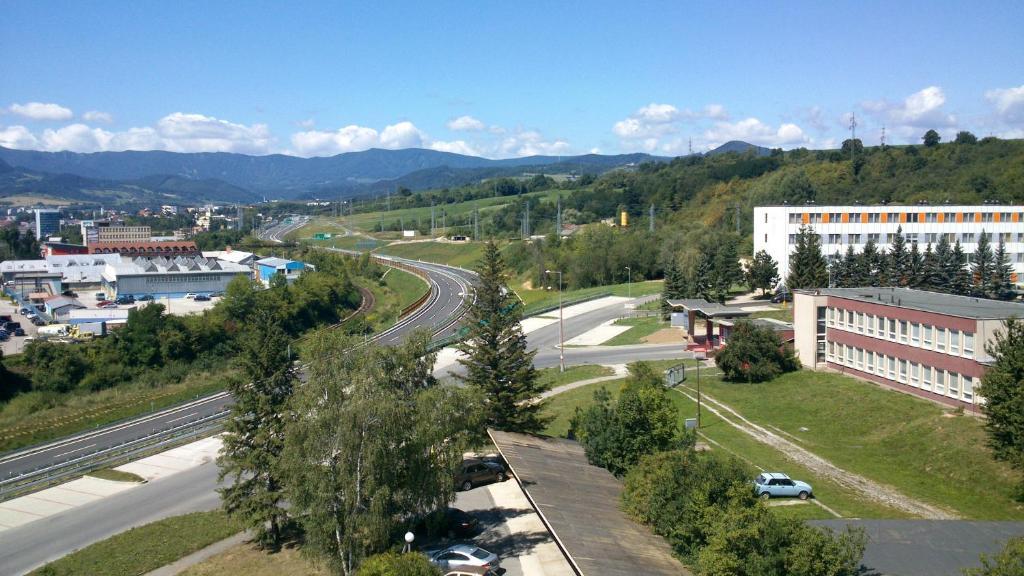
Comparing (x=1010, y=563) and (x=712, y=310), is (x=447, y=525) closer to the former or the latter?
(x=1010, y=563)

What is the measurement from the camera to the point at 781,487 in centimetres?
2492

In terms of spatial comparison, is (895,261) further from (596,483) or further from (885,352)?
(596,483)

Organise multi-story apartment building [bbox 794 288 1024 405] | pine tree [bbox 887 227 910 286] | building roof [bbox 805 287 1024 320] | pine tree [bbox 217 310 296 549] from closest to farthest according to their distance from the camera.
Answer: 1. pine tree [bbox 217 310 296 549]
2. multi-story apartment building [bbox 794 288 1024 405]
3. building roof [bbox 805 287 1024 320]
4. pine tree [bbox 887 227 910 286]

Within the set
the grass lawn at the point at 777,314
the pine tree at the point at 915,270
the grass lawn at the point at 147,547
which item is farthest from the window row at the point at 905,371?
the grass lawn at the point at 147,547

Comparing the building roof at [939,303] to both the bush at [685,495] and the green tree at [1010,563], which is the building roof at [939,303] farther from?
the green tree at [1010,563]

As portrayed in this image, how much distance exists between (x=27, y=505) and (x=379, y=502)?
1924 cm

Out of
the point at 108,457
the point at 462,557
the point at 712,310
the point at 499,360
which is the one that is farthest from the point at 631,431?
the point at 712,310

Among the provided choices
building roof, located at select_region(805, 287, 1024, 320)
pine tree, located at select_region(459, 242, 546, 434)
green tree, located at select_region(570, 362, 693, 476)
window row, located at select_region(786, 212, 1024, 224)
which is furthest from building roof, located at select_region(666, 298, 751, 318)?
green tree, located at select_region(570, 362, 693, 476)

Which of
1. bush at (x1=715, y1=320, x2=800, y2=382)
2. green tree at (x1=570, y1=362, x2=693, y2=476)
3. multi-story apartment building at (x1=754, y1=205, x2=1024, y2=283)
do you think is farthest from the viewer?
multi-story apartment building at (x1=754, y1=205, x2=1024, y2=283)

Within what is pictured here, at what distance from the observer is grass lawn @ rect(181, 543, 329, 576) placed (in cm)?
2252

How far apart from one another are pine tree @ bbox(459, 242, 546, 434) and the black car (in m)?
7.41

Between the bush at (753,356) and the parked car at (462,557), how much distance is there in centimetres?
2273

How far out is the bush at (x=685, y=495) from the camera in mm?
18797

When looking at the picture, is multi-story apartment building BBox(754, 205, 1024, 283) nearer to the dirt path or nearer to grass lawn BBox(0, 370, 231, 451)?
the dirt path
